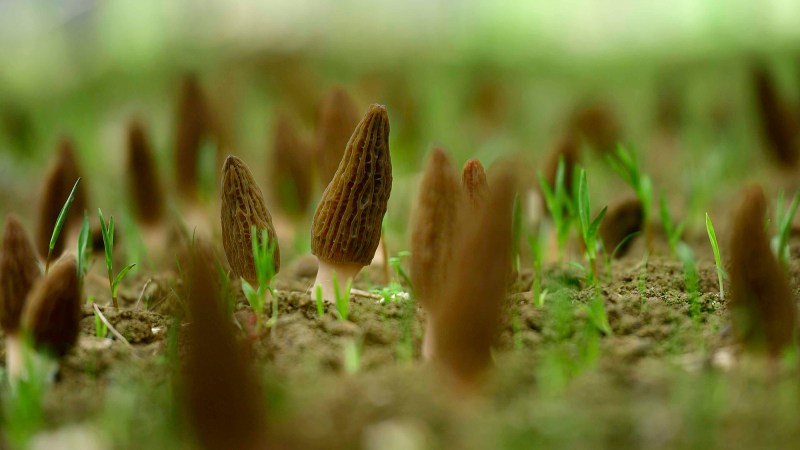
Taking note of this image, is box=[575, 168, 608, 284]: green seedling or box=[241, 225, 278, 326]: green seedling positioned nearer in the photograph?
box=[241, 225, 278, 326]: green seedling

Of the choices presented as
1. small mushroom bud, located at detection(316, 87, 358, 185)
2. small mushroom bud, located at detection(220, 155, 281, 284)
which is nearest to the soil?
small mushroom bud, located at detection(220, 155, 281, 284)

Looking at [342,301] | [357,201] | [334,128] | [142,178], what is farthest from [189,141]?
[342,301]

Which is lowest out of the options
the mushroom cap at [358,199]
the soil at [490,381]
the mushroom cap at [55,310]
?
the soil at [490,381]

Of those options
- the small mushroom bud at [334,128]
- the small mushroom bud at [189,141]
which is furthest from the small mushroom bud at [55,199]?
the small mushroom bud at [334,128]

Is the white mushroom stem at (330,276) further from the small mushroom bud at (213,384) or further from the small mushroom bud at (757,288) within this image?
the small mushroom bud at (757,288)

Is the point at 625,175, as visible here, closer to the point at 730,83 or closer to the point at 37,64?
the point at 730,83

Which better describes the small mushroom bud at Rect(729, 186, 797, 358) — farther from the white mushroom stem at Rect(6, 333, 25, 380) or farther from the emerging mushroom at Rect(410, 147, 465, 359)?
the white mushroom stem at Rect(6, 333, 25, 380)
